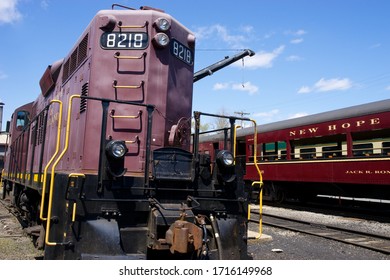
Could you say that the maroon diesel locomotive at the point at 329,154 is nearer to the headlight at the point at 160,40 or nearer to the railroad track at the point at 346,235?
the railroad track at the point at 346,235

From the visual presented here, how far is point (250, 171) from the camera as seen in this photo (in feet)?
55.0

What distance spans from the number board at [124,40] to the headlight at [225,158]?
1881mm

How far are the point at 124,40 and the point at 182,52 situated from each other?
2.94 feet

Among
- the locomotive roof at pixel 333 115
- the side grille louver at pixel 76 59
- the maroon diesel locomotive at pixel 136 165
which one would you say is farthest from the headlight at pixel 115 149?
the locomotive roof at pixel 333 115

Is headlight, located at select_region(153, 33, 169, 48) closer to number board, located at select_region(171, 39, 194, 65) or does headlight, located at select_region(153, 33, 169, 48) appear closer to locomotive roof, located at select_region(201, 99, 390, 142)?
number board, located at select_region(171, 39, 194, 65)

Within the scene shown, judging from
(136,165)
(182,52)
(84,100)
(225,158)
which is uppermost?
(182,52)

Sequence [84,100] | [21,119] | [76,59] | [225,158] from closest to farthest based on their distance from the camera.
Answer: [225,158]
[84,100]
[76,59]
[21,119]

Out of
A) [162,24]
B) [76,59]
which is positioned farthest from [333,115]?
[76,59]

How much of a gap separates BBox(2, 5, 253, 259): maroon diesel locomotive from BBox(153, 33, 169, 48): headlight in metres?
0.01

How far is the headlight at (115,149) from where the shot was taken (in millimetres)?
3869

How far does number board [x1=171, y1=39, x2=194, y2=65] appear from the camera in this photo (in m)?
5.31

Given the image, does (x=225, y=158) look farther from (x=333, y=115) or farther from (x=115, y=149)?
(x=333, y=115)

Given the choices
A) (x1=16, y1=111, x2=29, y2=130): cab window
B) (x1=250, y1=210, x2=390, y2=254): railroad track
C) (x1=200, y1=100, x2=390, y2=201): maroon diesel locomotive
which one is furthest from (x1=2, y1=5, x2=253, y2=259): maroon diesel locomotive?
(x1=200, y1=100, x2=390, y2=201): maroon diesel locomotive

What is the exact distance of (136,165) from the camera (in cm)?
477
